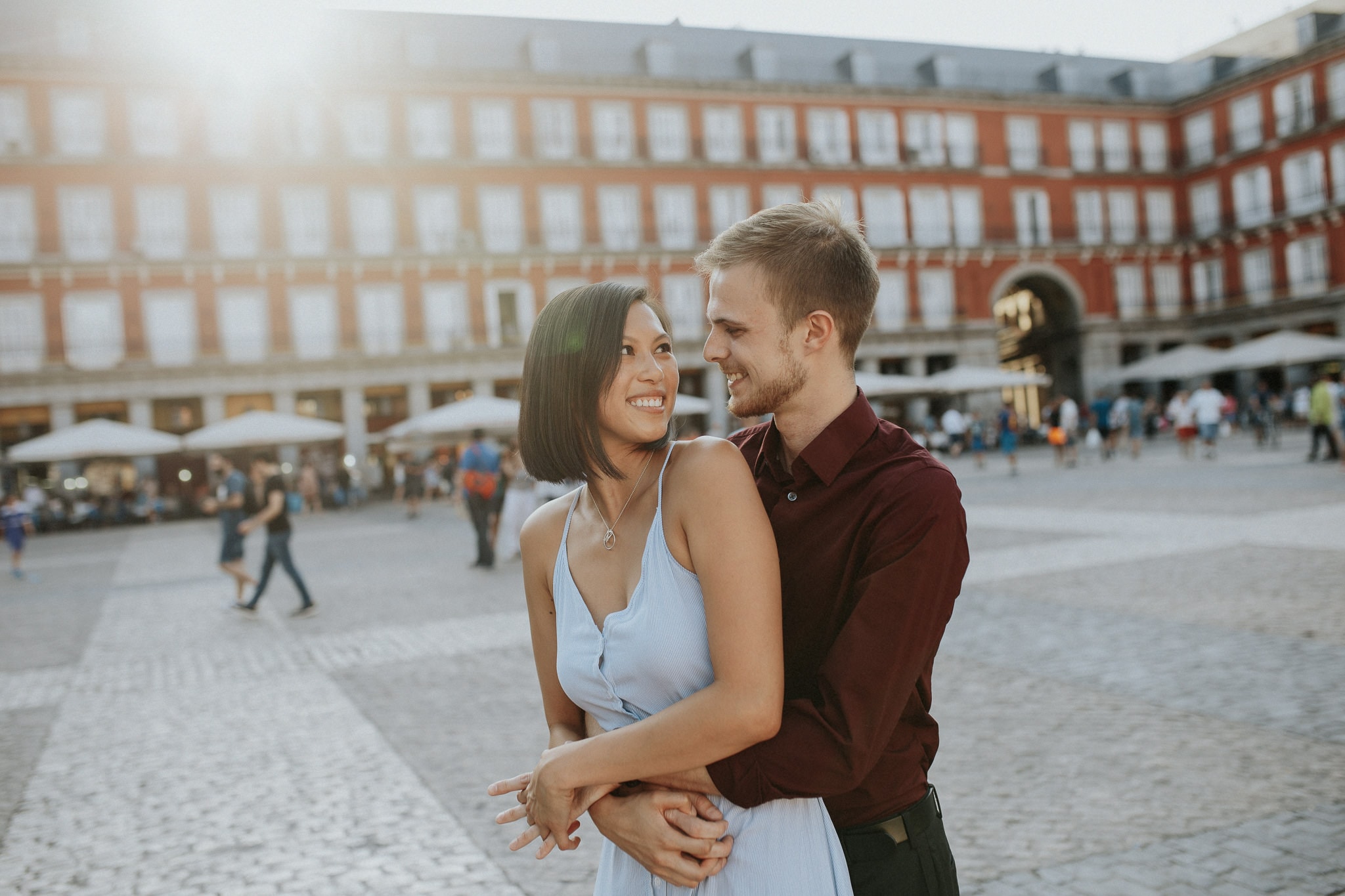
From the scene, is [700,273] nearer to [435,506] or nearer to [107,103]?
[435,506]

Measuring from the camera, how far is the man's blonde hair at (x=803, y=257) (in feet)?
5.56

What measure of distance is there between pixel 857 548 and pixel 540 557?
632 millimetres

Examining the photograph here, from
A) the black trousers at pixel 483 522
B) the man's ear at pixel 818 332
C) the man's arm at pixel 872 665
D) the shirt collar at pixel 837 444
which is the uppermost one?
the man's ear at pixel 818 332

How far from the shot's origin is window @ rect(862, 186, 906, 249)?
41.7 m

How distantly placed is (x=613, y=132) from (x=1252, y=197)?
26504mm

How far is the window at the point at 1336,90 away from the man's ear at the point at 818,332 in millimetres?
45553

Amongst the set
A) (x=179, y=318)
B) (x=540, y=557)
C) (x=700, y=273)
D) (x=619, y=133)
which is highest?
(x=619, y=133)

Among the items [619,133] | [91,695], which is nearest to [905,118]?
[619,133]

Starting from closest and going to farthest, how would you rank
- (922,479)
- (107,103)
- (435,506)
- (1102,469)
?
(922,479) < (1102,469) < (435,506) < (107,103)

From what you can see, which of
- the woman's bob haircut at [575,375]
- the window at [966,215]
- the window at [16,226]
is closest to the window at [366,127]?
the window at [16,226]

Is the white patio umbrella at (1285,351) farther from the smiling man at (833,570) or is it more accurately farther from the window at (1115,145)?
the smiling man at (833,570)

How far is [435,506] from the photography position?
95.0ft

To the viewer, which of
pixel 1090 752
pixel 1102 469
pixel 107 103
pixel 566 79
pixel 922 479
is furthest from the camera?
pixel 566 79

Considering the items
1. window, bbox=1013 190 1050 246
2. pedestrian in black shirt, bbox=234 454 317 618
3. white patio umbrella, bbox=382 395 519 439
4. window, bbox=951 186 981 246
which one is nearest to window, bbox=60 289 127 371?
white patio umbrella, bbox=382 395 519 439
